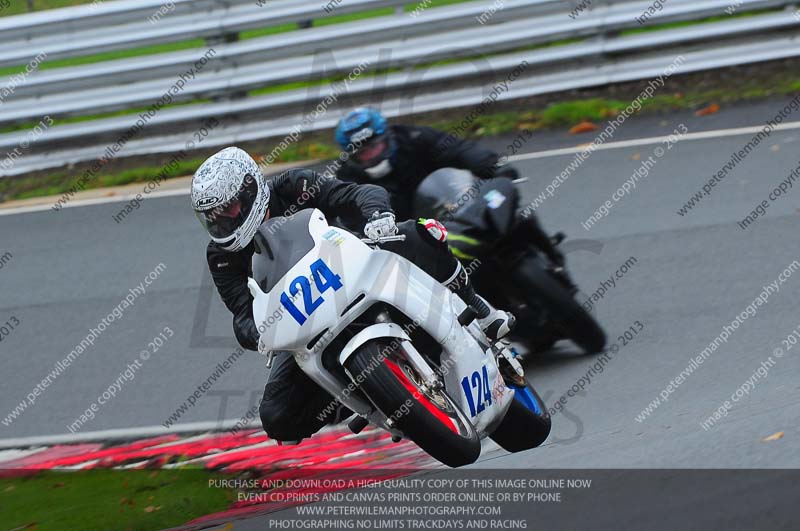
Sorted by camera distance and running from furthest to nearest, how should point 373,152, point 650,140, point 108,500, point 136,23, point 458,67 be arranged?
point 136,23 → point 458,67 → point 650,140 → point 373,152 → point 108,500

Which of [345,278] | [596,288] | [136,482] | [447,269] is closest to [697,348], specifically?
[596,288]

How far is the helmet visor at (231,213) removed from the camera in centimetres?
475

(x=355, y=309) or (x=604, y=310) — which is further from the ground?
(x=355, y=309)

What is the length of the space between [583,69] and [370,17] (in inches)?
84.0

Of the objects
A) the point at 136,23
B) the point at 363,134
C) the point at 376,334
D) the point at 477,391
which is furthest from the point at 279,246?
the point at 136,23

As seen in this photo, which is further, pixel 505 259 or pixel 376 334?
pixel 505 259

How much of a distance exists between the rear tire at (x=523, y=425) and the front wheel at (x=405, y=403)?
72cm

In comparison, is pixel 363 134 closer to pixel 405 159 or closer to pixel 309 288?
pixel 405 159

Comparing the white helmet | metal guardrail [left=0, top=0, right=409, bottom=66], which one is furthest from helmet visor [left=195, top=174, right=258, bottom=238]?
metal guardrail [left=0, top=0, right=409, bottom=66]

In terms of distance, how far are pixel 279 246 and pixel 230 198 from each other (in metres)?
0.29

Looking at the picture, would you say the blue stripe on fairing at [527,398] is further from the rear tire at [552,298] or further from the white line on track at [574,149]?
the white line on track at [574,149]

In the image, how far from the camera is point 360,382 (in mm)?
4426

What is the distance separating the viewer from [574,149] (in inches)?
384

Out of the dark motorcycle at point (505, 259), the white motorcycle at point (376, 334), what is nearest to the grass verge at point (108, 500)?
the white motorcycle at point (376, 334)
